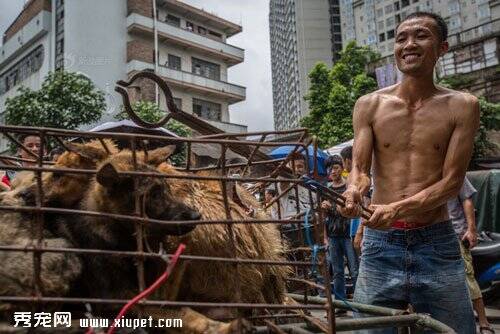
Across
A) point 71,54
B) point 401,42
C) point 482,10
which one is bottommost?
point 401,42

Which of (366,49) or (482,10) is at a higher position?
(482,10)

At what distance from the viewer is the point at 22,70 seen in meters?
28.3

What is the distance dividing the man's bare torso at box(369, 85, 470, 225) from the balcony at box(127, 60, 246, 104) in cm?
2207

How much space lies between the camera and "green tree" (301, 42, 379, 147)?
2075cm

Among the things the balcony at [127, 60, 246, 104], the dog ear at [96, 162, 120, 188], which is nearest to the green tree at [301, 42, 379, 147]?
the balcony at [127, 60, 246, 104]

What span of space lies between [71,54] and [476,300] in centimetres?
2450

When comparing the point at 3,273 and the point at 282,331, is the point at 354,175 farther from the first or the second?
the point at 3,273

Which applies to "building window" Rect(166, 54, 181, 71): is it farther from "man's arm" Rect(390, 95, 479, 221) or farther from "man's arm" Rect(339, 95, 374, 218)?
"man's arm" Rect(390, 95, 479, 221)

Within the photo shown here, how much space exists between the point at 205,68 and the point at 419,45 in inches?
1078

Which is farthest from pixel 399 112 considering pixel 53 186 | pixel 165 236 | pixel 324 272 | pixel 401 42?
pixel 53 186

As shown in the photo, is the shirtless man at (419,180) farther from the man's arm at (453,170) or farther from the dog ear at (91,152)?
the dog ear at (91,152)

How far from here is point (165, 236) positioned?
180 cm

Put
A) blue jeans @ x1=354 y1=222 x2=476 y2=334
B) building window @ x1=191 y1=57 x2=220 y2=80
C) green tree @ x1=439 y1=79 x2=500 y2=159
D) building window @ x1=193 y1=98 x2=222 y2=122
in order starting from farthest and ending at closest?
building window @ x1=191 y1=57 x2=220 y2=80
building window @ x1=193 y1=98 x2=222 y2=122
green tree @ x1=439 y1=79 x2=500 y2=159
blue jeans @ x1=354 y1=222 x2=476 y2=334

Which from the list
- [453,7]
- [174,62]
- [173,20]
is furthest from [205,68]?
[453,7]
